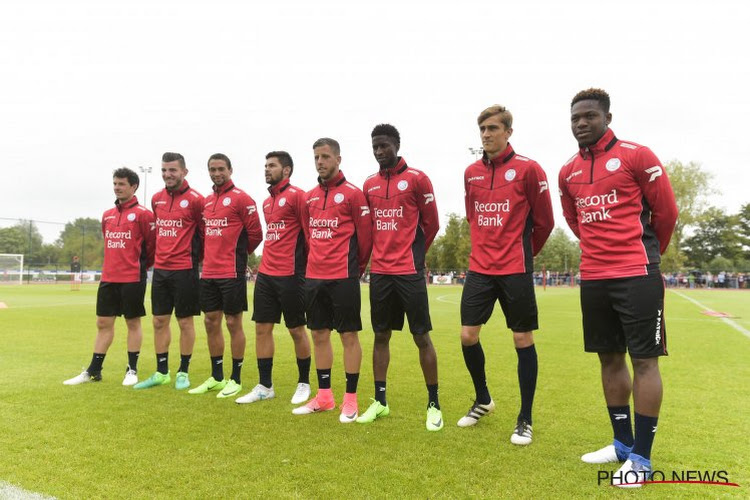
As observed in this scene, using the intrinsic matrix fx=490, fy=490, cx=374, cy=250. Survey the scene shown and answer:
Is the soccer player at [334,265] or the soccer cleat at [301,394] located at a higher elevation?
the soccer player at [334,265]

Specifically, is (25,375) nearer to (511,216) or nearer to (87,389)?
(87,389)

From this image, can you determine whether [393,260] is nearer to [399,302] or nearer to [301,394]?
[399,302]

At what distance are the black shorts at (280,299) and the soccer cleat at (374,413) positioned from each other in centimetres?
138

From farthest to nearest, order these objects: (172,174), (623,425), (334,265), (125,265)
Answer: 1. (125,265)
2. (172,174)
3. (334,265)
4. (623,425)

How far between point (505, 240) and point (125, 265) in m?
4.77

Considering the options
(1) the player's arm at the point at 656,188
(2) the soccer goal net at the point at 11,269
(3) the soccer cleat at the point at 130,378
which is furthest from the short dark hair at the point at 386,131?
(2) the soccer goal net at the point at 11,269

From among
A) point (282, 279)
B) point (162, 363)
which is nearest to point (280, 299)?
point (282, 279)

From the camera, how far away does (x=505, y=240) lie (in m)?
4.16

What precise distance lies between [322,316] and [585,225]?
2589mm

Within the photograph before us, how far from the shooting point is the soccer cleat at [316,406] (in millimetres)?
4652

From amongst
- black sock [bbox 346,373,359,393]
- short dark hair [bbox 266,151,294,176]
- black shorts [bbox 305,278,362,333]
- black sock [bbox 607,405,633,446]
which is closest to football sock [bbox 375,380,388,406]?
black sock [bbox 346,373,359,393]

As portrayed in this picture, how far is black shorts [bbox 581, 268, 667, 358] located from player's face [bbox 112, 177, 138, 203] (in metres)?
5.66

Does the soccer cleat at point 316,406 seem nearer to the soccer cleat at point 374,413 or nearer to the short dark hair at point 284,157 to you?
the soccer cleat at point 374,413

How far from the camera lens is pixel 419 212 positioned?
468 cm
